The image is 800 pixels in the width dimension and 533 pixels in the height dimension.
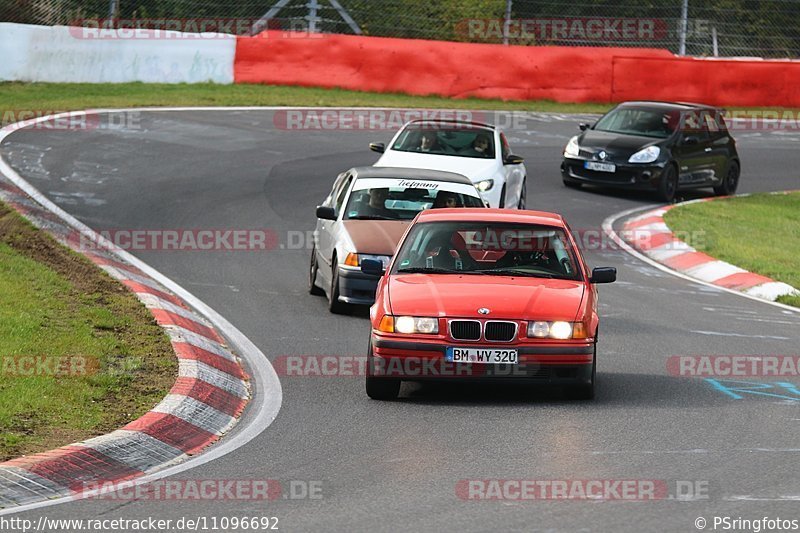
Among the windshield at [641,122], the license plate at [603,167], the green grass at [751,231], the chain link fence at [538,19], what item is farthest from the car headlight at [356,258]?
the chain link fence at [538,19]

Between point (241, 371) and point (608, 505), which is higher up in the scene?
point (608, 505)

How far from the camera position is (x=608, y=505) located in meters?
7.09

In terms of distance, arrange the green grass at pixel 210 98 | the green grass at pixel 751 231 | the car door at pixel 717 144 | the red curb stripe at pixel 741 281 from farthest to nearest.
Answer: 1. the green grass at pixel 210 98
2. the car door at pixel 717 144
3. the green grass at pixel 751 231
4. the red curb stripe at pixel 741 281

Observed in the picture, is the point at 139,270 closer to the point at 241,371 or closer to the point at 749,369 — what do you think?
the point at 241,371

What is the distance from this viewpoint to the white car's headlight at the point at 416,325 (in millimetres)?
9844

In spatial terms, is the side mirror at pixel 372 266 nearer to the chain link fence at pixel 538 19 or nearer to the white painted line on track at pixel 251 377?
the white painted line on track at pixel 251 377

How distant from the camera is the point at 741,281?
55.2 feet

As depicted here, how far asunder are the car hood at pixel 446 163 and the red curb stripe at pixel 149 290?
Result: 6240 millimetres

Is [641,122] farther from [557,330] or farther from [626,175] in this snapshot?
[557,330]

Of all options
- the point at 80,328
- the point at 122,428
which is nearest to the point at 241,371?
the point at 80,328

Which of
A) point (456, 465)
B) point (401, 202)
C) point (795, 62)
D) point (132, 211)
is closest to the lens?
point (456, 465)

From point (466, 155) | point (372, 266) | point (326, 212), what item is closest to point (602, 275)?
point (372, 266)

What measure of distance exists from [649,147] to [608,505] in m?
17.1

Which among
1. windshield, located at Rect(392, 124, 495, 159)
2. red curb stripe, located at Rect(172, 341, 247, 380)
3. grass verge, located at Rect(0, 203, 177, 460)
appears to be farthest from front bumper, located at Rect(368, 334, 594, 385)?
windshield, located at Rect(392, 124, 495, 159)
